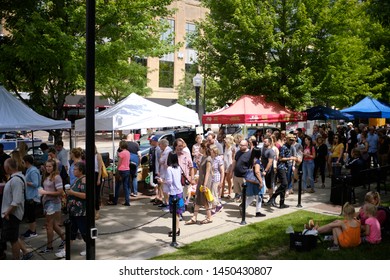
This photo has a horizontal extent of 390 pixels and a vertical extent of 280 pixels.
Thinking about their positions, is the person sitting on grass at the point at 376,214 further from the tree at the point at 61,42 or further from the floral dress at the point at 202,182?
the tree at the point at 61,42

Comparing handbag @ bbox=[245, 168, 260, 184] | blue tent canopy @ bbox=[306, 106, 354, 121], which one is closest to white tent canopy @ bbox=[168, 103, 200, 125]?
handbag @ bbox=[245, 168, 260, 184]

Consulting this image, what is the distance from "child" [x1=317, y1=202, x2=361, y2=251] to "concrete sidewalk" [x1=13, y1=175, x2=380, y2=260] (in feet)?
7.61

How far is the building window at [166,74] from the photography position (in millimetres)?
50375

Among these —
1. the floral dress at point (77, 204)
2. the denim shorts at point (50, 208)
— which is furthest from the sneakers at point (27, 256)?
the floral dress at point (77, 204)

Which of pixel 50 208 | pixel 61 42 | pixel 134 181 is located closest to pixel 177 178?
pixel 50 208

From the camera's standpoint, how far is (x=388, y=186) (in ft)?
40.3

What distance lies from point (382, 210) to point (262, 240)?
7.40 feet

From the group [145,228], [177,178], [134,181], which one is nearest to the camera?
[177,178]

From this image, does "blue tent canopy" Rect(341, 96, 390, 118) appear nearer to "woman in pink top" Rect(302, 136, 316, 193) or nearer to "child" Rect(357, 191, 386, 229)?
"woman in pink top" Rect(302, 136, 316, 193)

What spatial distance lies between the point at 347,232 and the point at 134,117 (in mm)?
7654

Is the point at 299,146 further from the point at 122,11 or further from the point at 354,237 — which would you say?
the point at 122,11

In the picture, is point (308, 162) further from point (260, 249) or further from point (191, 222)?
point (260, 249)

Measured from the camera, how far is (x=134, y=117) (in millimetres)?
12188

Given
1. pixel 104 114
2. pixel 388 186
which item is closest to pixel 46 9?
pixel 104 114
